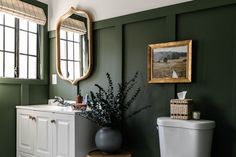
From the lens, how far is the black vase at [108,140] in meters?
2.22

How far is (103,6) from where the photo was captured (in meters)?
2.75

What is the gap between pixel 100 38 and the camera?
2777mm

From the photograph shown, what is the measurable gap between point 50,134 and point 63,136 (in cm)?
20

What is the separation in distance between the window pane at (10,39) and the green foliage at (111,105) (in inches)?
46.9

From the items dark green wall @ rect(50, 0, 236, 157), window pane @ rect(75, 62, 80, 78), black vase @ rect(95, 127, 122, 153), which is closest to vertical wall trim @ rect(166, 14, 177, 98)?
dark green wall @ rect(50, 0, 236, 157)

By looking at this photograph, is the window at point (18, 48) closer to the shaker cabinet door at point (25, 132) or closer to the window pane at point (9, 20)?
the window pane at point (9, 20)

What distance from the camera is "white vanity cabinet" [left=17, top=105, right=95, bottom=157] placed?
228cm

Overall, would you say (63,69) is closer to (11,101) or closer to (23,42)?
(23,42)

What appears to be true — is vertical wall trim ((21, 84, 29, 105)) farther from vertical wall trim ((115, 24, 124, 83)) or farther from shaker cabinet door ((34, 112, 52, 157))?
vertical wall trim ((115, 24, 124, 83))

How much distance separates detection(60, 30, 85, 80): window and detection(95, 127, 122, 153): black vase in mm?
891

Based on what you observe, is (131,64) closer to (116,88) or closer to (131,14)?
(116,88)

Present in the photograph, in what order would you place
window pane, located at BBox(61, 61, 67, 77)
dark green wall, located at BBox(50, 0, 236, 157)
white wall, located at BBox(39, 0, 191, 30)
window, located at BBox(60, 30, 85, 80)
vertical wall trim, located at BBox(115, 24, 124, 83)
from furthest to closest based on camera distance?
window pane, located at BBox(61, 61, 67, 77), window, located at BBox(60, 30, 85, 80), vertical wall trim, located at BBox(115, 24, 124, 83), white wall, located at BBox(39, 0, 191, 30), dark green wall, located at BBox(50, 0, 236, 157)

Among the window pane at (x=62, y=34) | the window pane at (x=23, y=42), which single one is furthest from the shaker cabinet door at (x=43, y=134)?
the window pane at (x=62, y=34)

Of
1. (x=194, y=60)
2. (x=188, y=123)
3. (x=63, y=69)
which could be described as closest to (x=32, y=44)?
(x=63, y=69)
